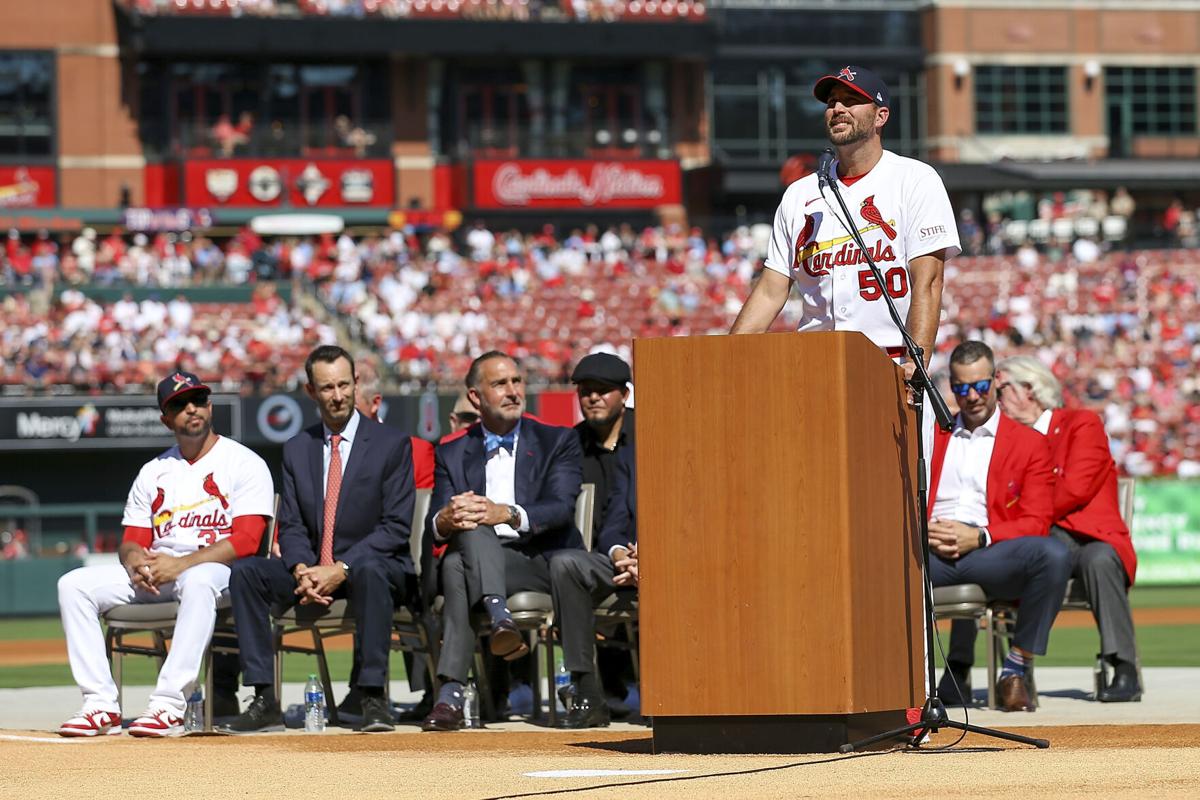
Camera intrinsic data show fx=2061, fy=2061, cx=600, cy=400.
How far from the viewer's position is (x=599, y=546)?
1047 cm

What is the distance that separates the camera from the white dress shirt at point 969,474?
10664 millimetres

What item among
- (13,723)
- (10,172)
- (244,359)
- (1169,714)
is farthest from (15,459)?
(1169,714)

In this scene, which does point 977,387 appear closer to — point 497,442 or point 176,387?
point 497,442

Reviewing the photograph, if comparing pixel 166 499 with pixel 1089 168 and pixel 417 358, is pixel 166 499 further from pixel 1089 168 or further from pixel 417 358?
pixel 1089 168

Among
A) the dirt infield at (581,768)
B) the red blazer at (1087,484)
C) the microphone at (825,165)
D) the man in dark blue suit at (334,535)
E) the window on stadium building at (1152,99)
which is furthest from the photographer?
the window on stadium building at (1152,99)

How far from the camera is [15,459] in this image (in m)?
34.2

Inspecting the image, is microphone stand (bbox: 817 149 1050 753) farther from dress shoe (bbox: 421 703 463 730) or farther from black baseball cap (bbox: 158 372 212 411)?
black baseball cap (bbox: 158 372 212 411)

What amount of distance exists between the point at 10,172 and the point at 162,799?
40.1 meters

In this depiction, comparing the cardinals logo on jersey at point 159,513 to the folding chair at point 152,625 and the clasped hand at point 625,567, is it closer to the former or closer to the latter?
the folding chair at point 152,625

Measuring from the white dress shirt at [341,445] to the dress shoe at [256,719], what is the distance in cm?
112

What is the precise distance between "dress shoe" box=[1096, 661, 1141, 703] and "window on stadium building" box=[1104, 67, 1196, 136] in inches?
1730

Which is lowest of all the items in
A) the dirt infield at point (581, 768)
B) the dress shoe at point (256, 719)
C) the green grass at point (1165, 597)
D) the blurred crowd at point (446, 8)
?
the green grass at point (1165, 597)

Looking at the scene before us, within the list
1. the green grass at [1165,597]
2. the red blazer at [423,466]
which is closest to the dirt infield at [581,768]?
the red blazer at [423,466]

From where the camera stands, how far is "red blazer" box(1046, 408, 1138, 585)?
35.7 feet
